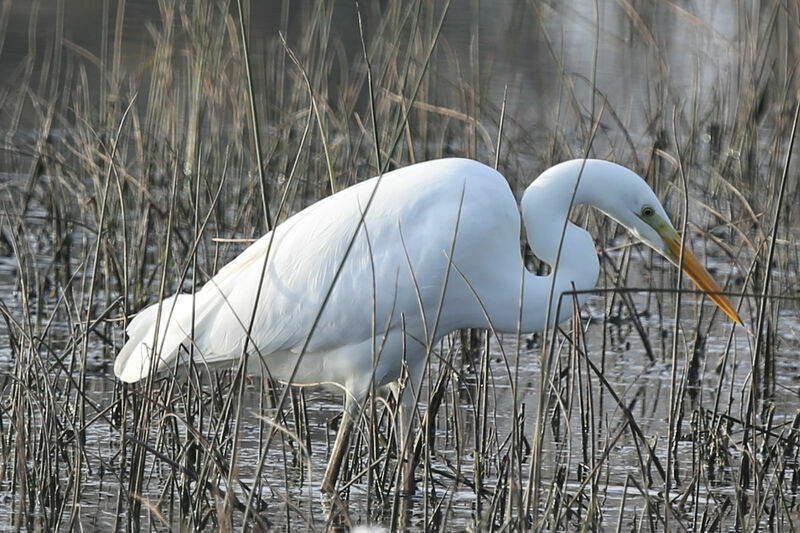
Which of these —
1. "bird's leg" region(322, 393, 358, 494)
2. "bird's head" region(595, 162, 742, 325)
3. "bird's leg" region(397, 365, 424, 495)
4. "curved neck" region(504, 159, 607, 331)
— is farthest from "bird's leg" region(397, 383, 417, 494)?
"bird's head" region(595, 162, 742, 325)

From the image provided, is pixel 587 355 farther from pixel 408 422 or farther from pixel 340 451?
pixel 340 451

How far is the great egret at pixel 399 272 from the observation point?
11.2 feet

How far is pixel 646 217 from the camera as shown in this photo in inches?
138

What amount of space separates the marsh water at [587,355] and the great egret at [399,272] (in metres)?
0.19

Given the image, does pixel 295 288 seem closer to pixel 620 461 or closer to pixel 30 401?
pixel 30 401

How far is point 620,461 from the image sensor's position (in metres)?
3.79

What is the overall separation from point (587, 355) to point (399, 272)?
60cm

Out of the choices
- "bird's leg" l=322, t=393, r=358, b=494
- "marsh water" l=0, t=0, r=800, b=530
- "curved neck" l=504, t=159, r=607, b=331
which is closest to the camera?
"marsh water" l=0, t=0, r=800, b=530

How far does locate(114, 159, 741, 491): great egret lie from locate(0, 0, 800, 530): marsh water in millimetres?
188

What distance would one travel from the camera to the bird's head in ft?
11.4

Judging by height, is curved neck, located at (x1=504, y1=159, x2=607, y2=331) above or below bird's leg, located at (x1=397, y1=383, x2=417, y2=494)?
above

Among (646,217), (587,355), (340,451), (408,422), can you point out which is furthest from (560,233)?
(340,451)

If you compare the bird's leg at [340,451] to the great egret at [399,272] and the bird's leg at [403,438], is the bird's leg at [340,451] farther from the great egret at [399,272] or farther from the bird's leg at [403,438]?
the bird's leg at [403,438]

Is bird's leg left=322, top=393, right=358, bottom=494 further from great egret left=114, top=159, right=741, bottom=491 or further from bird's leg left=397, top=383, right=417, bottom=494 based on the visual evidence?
bird's leg left=397, top=383, right=417, bottom=494
